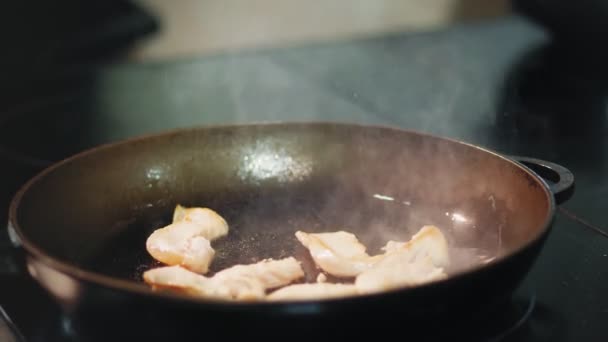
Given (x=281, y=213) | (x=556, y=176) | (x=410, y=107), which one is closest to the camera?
(x=556, y=176)

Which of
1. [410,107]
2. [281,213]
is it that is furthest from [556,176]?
[410,107]

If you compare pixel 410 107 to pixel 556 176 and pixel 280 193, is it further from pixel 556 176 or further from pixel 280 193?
pixel 556 176

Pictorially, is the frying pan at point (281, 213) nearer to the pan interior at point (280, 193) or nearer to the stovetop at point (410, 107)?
the pan interior at point (280, 193)

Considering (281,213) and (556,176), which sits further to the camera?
(281,213)

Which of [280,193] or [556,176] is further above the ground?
[556,176]

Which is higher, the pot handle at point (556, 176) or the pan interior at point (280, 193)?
the pot handle at point (556, 176)

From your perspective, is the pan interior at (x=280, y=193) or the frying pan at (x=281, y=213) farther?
the pan interior at (x=280, y=193)

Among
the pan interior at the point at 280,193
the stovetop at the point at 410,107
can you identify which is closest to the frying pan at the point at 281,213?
the pan interior at the point at 280,193
